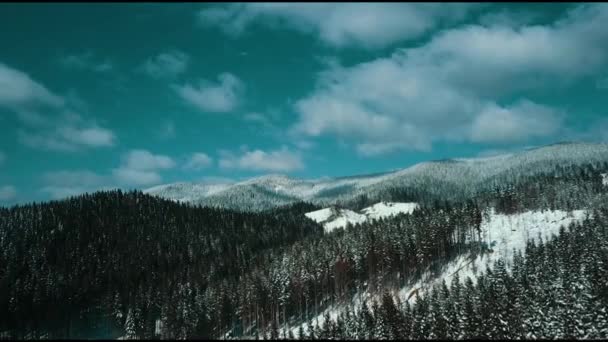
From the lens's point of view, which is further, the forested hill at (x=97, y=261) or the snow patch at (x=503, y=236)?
the forested hill at (x=97, y=261)

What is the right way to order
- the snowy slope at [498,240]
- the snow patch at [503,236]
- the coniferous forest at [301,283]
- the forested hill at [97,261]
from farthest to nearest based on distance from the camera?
1. the forested hill at [97,261]
2. the snow patch at [503,236]
3. the snowy slope at [498,240]
4. the coniferous forest at [301,283]

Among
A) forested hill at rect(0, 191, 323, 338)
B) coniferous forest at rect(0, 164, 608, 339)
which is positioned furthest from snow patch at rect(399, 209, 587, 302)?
forested hill at rect(0, 191, 323, 338)

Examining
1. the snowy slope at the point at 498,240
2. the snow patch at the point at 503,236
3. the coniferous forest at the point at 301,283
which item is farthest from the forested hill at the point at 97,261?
the snow patch at the point at 503,236

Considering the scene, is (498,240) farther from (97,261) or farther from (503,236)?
(97,261)

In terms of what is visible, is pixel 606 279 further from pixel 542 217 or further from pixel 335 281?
pixel 542 217

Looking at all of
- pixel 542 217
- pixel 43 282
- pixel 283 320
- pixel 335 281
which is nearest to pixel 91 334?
pixel 43 282

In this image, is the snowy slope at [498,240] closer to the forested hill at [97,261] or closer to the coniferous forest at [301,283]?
the coniferous forest at [301,283]

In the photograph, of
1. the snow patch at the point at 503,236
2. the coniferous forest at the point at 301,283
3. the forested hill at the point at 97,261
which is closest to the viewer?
the coniferous forest at the point at 301,283
